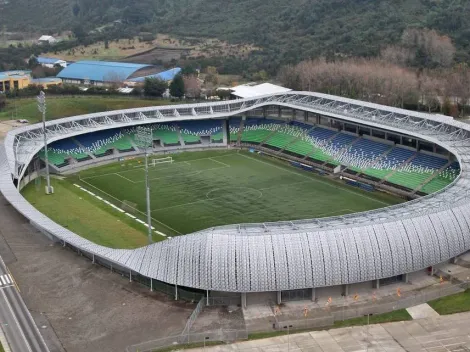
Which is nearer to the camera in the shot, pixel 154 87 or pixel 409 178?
pixel 409 178

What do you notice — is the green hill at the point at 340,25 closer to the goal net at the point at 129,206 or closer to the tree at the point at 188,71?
the tree at the point at 188,71

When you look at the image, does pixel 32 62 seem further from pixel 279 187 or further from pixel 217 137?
pixel 279 187

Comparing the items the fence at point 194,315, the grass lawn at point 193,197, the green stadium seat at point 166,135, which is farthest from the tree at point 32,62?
the fence at point 194,315

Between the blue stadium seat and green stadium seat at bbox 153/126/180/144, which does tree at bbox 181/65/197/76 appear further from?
the blue stadium seat

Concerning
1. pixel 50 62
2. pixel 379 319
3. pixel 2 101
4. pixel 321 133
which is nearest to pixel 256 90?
pixel 321 133

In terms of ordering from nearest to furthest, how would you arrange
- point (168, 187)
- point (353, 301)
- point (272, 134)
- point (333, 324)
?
point (333, 324)
point (353, 301)
point (168, 187)
point (272, 134)

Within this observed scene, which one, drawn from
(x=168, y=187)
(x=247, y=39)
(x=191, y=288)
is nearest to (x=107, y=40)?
(x=247, y=39)

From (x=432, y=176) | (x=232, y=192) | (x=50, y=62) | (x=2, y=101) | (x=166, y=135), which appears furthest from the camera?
(x=50, y=62)

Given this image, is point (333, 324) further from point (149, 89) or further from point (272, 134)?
point (149, 89)

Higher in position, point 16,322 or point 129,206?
point 16,322
